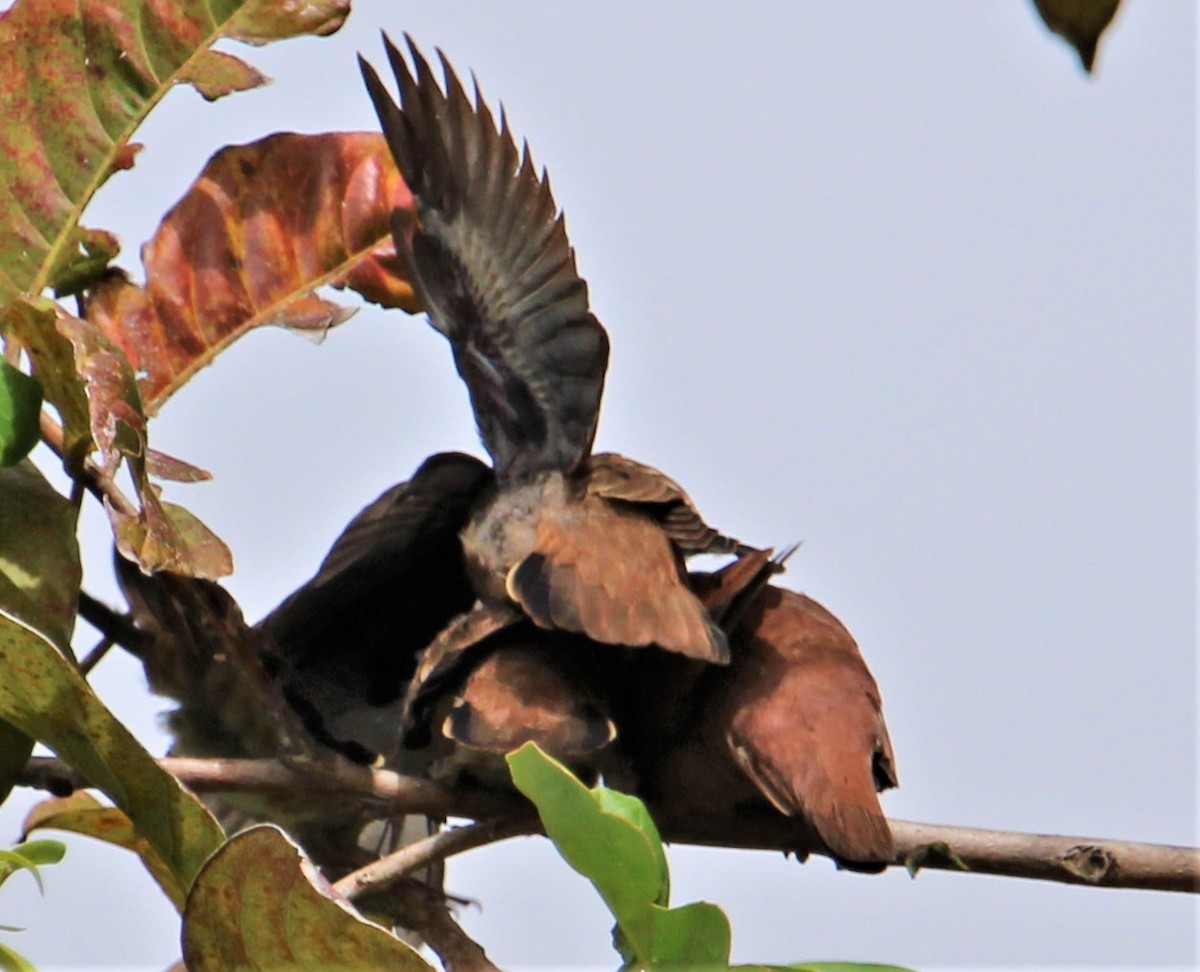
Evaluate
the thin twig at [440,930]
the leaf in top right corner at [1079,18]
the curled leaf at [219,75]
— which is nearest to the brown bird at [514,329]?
the curled leaf at [219,75]

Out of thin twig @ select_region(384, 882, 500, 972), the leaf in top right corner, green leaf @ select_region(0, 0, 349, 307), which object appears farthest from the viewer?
green leaf @ select_region(0, 0, 349, 307)

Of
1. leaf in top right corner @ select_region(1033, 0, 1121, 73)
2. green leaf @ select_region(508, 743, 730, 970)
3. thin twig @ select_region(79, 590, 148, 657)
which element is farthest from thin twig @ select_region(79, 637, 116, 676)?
leaf in top right corner @ select_region(1033, 0, 1121, 73)

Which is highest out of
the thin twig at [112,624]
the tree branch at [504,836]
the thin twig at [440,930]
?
the thin twig at [112,624]

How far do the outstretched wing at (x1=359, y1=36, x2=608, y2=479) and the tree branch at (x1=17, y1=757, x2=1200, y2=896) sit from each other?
0.44 meters

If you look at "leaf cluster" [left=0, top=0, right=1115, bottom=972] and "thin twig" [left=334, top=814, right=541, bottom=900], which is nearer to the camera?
"leaf cluster" [left=0, top=0, right=1115, bottom=972]

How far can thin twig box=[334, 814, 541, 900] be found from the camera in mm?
1432

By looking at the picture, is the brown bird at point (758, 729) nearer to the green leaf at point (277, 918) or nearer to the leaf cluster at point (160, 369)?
the leaf cluster at point (160, 369)

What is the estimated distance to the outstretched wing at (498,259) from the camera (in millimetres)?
1851

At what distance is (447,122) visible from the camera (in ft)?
6.18

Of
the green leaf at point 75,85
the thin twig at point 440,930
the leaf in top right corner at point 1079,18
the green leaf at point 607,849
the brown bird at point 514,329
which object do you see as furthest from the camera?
the brown bird at point 514,329

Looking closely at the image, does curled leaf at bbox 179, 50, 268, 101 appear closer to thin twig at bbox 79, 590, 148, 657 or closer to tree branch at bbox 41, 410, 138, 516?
tree branch at bbox 41, 410, 138, 516

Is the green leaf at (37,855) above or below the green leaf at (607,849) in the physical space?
below

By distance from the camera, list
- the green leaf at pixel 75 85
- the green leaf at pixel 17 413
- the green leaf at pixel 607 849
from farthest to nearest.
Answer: the green leaf at pixel 75 85
the green leaf at pixel 17 413
the green leaf at pixel 607 849

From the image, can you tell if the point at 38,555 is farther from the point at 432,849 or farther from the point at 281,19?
the point at 281,19
